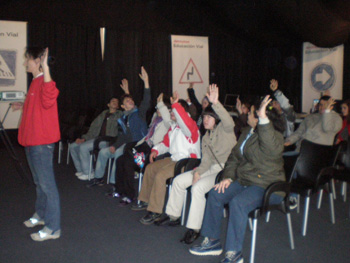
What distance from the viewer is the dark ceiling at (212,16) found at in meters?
7.20

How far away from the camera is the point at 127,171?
4281 millimetres

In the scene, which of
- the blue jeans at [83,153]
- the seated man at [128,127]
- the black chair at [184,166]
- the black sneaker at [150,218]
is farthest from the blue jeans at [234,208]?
the blue jeans at [83,153]

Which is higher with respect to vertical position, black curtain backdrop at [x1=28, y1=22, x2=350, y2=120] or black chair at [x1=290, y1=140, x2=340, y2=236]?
black curtain backdrop at [x1=28, y1=22, x2=350, y2=120]

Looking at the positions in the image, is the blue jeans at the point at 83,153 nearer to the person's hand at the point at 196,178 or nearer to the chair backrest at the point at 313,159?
the person's hand at the point at 196,178

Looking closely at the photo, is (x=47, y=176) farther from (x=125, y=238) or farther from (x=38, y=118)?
(x=125, y=238)

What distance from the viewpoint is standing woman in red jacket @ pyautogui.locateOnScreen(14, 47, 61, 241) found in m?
3.08

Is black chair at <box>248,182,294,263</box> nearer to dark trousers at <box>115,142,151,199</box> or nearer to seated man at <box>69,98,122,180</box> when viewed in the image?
dark trousers at <box>115,142,151,199</box>

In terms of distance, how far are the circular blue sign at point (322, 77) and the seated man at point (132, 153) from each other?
5.73 metres

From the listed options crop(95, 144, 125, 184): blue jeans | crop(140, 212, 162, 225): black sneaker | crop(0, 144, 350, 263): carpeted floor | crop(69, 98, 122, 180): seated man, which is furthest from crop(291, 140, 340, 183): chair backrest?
crop(69, 98, 122, 180): seated man

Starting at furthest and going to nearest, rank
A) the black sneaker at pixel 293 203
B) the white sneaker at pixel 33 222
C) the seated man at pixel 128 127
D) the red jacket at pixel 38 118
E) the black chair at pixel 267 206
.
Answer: the seated man at pixel 128 127 → the black sneaker at pixel 293 203 → the white sneaker at pixel 33 222 → the red jacket at pixel 38 118 → the black chair at pixel 267 206

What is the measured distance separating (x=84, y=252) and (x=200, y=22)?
803 cm

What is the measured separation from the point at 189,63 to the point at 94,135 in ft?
16.0

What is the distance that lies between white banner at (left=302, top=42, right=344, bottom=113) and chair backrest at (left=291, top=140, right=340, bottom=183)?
17.1 ft

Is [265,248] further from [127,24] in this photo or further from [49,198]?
[127,24]
